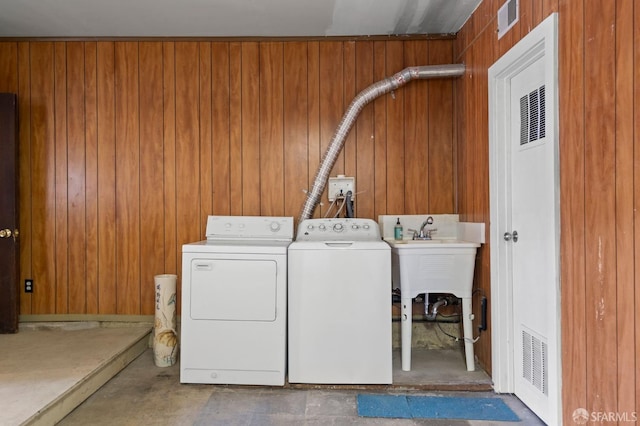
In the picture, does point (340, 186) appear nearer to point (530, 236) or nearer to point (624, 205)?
point (530, 236)

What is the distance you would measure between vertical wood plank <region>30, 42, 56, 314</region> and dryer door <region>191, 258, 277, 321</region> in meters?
1.64

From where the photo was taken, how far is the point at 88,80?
Answer: 122 inches

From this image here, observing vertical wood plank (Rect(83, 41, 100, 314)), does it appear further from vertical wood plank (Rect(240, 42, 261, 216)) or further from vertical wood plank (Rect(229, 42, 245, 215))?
vertical wood plank (Rect(240, 42, 261, 216))

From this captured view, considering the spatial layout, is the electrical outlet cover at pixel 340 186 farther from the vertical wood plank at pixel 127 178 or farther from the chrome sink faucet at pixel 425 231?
the vertical wood plank at pixel 127 178

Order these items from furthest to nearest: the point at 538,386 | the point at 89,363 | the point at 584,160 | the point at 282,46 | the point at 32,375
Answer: the point at 282,46 → the point at 89,363 → the point at 32,375 → the point at 538,386 → the point at 584,160

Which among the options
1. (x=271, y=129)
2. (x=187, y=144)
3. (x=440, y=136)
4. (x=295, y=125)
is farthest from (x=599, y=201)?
(x=187, y=144)

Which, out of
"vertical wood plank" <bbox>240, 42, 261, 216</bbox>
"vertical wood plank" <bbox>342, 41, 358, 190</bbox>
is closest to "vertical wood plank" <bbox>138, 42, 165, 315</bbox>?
"vertical wood plank" <bbox>240, 42, 261, 216</bbox>

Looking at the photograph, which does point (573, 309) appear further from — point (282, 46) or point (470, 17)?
point (282, 46)

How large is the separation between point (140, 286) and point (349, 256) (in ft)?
6.16

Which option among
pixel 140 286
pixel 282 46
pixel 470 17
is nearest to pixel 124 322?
pixel 140 286

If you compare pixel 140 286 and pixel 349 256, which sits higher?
pixel 349 256

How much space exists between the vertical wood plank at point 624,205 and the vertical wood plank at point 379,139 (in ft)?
5.97

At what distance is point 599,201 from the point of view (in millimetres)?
1395

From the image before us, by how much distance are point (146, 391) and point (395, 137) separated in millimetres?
2515
